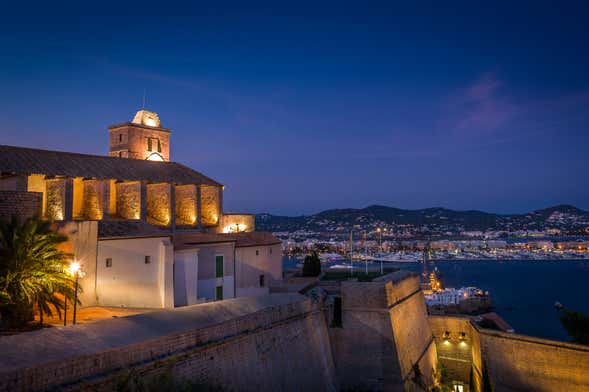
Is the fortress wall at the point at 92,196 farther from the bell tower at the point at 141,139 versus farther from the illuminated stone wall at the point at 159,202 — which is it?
the bell tower at the point at 141,139

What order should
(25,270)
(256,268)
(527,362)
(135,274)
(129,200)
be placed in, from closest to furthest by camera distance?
1. (25,270)
2. (135,274)
3. (527,362)
4. (256,268)
5. (129,200)

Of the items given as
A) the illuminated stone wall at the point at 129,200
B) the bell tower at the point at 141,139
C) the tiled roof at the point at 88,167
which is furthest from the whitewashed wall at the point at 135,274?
the bell tower at the point at 141,139

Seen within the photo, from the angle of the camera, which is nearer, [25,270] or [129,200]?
[25,270]

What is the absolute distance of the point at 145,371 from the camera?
7.46 m

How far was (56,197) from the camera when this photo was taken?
20.9 metres

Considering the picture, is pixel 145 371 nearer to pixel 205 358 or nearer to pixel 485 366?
pixel 205 358

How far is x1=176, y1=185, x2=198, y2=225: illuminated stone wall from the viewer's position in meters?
25.5

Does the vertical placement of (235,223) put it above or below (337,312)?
above

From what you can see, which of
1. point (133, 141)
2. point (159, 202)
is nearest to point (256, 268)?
point (159, 202)

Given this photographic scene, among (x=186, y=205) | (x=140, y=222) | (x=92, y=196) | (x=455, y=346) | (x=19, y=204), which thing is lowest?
(x=455, y=346)

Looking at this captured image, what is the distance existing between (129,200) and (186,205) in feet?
10.7

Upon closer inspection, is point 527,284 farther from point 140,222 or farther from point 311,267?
point 140,222

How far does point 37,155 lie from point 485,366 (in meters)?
22.0

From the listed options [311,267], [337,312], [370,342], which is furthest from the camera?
[311,267]
